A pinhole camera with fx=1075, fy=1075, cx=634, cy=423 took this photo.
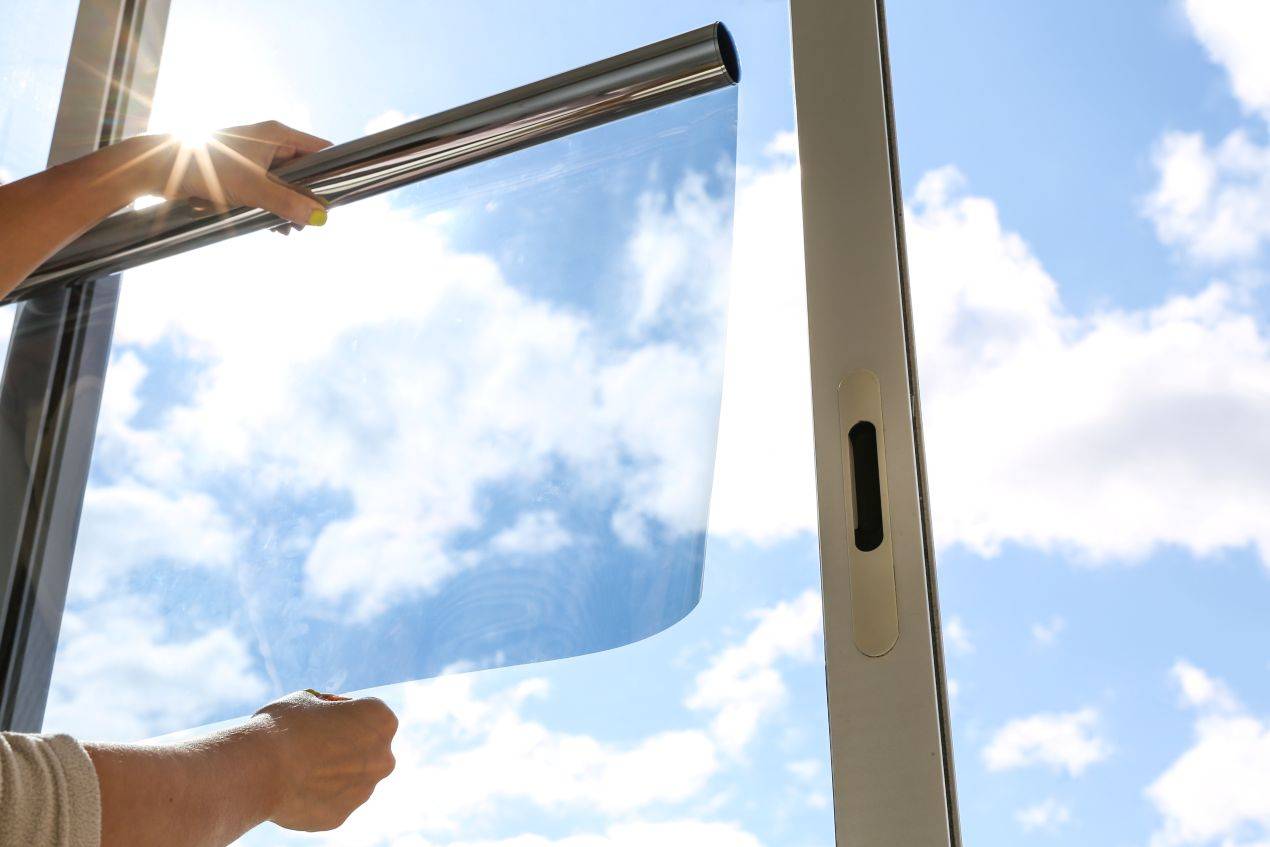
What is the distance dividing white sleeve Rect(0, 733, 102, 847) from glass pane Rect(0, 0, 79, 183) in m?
1.07

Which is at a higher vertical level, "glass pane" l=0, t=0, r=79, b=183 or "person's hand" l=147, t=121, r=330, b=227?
"glass pane" l=0, t=0, r=79, b=183

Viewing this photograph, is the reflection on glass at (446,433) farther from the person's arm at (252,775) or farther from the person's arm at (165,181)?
the person's arm at (252,775)

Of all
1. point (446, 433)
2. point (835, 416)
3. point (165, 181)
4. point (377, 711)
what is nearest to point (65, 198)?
point (165, 181)

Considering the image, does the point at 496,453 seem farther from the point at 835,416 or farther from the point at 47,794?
the point at 47,794

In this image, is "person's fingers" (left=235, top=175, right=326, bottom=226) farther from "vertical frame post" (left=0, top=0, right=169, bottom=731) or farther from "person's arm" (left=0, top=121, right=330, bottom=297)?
"vertical frame post" (left=0, top=0, right=169, bottom=731)

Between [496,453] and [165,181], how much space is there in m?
0.39

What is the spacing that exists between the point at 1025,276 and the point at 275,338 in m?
0.73

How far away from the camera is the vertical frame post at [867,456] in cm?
78

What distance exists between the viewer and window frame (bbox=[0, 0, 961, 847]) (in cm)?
79

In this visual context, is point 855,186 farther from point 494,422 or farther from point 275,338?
point 275,338

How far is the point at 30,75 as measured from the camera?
138 cm

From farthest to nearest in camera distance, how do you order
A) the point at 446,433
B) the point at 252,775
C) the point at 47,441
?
the point at 47,441
the point at 446,433
the point at 252,775

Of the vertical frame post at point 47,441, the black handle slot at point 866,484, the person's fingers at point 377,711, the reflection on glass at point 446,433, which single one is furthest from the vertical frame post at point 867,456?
the vertical frame post at point 47,441

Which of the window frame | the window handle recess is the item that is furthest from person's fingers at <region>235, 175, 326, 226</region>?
the window handle recess
